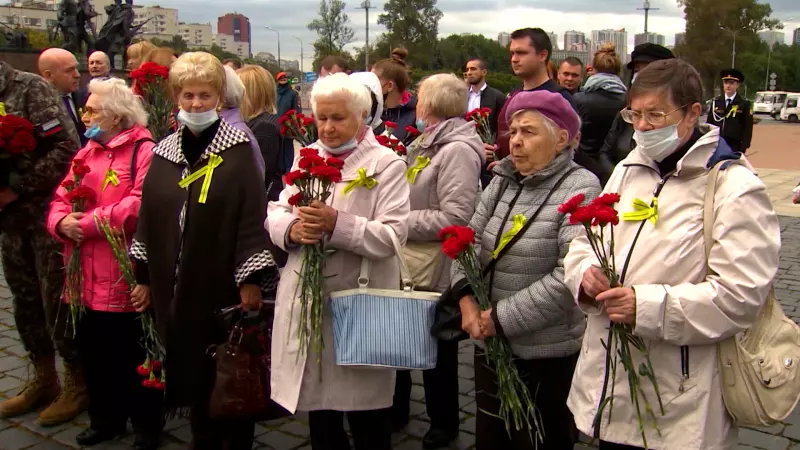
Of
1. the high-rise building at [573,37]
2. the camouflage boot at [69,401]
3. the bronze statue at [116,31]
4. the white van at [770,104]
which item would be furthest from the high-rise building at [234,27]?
the camouflage boot at [69,401]

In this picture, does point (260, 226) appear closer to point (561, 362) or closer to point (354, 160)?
point (354, 160)

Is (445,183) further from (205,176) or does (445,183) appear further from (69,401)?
(69,401)

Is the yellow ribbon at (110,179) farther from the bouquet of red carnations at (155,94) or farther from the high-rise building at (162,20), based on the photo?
the high-rise building at (162,20)

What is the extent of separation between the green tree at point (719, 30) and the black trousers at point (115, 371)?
231 ft

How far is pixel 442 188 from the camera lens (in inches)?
158

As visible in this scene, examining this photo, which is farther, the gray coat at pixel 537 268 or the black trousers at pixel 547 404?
the black trousers at pixel 547 404

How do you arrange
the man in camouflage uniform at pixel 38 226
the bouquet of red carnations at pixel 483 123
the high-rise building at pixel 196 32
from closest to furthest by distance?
the man in camouflage uniform at pixel 38 226
the bouquet of red carnations at pixel 483 123
the high-rise building at pixel 196 32

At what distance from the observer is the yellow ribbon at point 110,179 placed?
4117 mm

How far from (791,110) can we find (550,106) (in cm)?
5415

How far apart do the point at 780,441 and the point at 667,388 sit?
6.82ft

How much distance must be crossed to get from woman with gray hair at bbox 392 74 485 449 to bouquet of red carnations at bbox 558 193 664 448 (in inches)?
55.0

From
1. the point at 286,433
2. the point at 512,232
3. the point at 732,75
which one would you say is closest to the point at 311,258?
the point at 512,232

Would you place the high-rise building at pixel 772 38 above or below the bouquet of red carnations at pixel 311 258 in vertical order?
above

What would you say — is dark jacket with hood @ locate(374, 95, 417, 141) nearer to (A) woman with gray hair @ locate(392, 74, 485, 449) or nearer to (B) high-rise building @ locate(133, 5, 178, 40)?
(A) woman with gray hair @ locate(392, 74, 485, 449)
